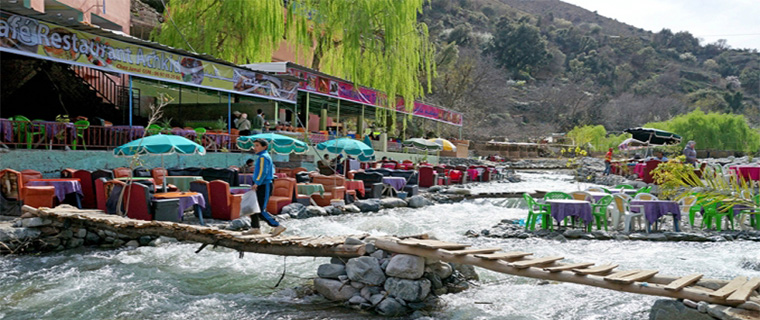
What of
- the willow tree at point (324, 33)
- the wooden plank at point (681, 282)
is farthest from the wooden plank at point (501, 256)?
the willow tree at point (324, 33)

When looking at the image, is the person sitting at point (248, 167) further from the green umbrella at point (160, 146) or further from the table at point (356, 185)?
the green umbrella at point (160, 146)

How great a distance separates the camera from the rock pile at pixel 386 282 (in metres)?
5.87

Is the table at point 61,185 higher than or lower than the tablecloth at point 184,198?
higher

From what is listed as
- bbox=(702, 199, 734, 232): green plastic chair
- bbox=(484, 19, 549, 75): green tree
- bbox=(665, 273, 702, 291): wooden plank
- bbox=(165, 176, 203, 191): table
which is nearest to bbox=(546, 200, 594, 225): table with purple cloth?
bbox=(702, 199, 734, 232): green plastic chair

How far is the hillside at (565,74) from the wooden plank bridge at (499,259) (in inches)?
1707

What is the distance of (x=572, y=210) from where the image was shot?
1031 centimetres

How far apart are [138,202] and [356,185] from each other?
6549mm

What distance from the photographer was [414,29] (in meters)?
24.8

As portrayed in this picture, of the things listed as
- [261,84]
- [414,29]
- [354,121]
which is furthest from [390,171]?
[354,121]

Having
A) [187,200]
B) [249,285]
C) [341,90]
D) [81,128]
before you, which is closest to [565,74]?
[341,90]

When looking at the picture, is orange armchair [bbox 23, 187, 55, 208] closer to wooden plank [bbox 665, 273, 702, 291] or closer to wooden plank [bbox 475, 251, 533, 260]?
wooden plank [bbox 475, 251, 533, 260]

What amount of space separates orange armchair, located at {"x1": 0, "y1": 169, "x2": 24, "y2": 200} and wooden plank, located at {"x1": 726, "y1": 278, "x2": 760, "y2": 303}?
33.8ft

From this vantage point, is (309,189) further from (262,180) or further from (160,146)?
(262,180)

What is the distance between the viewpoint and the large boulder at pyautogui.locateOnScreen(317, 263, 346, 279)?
250 inches
